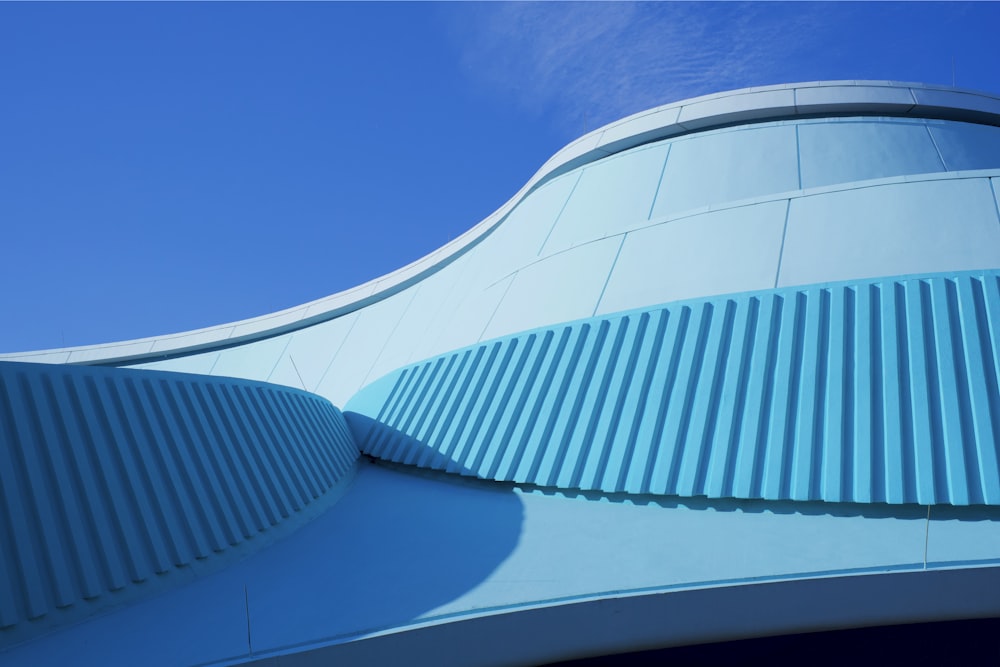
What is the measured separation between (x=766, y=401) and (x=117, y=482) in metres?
5.02

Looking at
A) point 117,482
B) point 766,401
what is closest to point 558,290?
point 766,401

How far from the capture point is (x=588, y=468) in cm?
752

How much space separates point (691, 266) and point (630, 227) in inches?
66.9

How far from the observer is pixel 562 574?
217 inches

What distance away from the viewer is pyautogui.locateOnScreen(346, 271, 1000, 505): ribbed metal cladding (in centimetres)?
624

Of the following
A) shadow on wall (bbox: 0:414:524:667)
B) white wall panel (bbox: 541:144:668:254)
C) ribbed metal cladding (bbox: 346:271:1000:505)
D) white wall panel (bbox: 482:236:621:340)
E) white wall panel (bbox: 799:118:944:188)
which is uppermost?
white wall panel (bbox: 799:118:944:188)

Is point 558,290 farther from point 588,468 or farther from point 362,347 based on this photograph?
point 362,347

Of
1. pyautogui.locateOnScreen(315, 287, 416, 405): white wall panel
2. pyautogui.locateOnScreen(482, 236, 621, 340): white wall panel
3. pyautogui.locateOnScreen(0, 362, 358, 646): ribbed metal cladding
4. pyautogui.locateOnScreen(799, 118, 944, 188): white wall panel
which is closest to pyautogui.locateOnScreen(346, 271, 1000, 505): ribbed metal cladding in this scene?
pyautogui.locateOnScreen(482, 236, 621, 340): white wall panel

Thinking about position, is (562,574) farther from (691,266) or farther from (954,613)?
(691,266)

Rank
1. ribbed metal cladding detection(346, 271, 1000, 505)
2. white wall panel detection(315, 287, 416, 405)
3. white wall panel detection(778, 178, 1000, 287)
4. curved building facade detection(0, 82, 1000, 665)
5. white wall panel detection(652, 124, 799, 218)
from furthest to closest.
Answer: white wall panel detection(315, 287, 416, 405)
white wall panel detection(652, 124, 799, 218)
white wall panel detection(778, 178, 1000, 287)
ribbed metal cladding detection(346, 271, 1000, 505)
curved building facade detection(0, 82, 1000, 665)

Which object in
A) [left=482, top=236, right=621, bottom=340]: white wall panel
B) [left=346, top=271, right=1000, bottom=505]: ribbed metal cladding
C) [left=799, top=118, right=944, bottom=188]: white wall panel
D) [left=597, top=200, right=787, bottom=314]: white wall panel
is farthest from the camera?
[left=799, top=118, right=944, bottom=188]: white wall panel

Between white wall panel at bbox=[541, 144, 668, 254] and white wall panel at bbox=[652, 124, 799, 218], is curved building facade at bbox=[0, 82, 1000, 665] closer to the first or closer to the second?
white wall panel at bbox=[652, 124, 799, 218]

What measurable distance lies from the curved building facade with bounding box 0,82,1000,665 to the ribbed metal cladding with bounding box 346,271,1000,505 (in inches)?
1.0

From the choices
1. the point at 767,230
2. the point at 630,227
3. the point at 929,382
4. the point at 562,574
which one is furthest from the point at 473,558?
the point at 630,227
